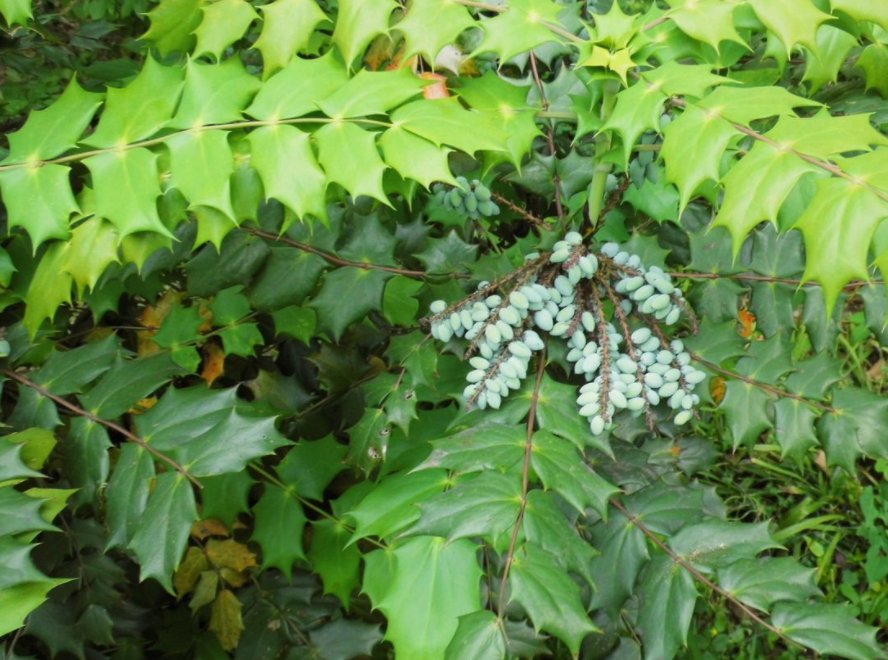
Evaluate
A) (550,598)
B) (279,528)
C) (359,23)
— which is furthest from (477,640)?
(359,23)

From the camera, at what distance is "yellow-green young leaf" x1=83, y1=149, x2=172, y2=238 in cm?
93

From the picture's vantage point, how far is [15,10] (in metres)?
1.02

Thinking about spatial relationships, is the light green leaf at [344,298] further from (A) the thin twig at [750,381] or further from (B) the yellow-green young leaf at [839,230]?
(B) the yellow-green young leaf at [839,230]

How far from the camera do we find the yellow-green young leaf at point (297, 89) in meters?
0.95

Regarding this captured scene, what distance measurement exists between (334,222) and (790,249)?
74cm

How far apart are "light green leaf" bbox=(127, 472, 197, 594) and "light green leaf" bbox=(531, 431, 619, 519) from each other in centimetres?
47

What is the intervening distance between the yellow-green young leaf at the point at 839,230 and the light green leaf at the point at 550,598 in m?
0.42

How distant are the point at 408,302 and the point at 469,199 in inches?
10.1

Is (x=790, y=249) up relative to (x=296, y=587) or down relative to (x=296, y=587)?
up

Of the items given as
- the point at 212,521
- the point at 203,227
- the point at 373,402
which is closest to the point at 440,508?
the point at 373,402

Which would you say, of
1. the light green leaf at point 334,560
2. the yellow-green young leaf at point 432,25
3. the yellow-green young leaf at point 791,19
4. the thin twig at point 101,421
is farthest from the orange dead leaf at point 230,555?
the yellow-green young leaf at point 791,19

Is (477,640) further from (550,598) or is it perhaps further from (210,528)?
(210,528)

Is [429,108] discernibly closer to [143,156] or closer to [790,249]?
[143,156]

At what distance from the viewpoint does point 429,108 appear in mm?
937
